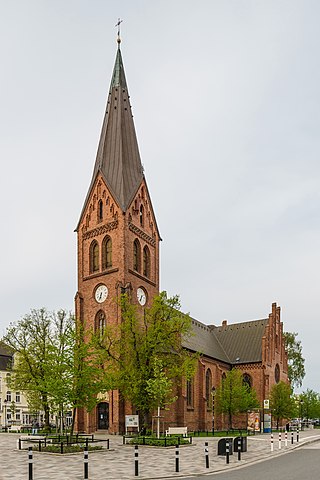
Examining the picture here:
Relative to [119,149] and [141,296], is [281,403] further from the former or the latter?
[119,149]

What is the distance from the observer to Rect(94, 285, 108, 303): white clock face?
5115cm

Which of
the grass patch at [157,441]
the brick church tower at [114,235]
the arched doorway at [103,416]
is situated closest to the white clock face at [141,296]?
the brick church tower at [114,235]

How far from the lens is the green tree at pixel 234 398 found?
189 feet

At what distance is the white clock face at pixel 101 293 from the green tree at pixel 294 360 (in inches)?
1828

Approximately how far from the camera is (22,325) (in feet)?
180

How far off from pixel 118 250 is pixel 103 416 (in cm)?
1441

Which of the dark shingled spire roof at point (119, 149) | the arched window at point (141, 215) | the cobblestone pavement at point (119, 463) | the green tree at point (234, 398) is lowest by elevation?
the green tree at point (234, 398)

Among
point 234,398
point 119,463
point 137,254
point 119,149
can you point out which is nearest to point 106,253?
point 137,254

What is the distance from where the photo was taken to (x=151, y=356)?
37406mm

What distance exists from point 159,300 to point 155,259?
1844 centimetres

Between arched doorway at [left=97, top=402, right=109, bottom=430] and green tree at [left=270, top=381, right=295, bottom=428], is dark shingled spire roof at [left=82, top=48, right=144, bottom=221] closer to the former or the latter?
arched doorway at [left=97, top=402, right=109, bottom=430]

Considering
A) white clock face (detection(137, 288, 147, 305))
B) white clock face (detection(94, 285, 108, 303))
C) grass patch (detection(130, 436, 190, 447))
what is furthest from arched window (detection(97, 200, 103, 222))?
grass patch (detection(130, 436, 190, 447))

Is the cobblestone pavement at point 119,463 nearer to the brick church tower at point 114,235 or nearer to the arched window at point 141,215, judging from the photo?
the brick church tower at point 114,235

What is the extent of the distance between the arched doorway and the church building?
0.27 ft
